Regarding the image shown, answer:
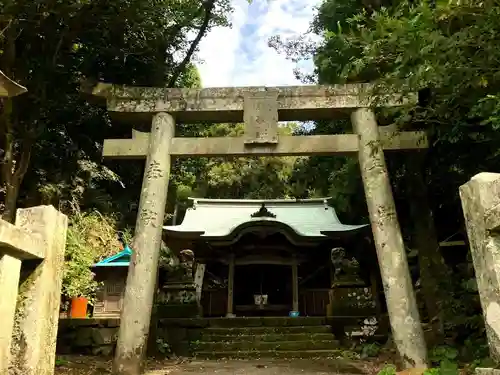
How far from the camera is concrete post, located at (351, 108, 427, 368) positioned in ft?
17.6

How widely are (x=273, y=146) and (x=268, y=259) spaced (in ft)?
21.2

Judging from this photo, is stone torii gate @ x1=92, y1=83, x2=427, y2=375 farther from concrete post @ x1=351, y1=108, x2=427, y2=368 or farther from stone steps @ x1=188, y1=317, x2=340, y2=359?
stone steps @ x1=188, y1=317, x2=340, y2=359

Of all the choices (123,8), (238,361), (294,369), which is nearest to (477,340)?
(294,369)

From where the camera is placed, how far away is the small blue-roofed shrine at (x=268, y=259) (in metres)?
11.7

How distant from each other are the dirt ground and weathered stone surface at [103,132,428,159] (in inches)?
120

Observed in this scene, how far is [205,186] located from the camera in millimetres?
24016

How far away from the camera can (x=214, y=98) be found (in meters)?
6.78

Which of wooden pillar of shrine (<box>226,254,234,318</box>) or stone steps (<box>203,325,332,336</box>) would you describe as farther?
wooden pillar of shrine (<box>226,254,234,318</box>)

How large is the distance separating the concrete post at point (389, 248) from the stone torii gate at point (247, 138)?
0.05ft

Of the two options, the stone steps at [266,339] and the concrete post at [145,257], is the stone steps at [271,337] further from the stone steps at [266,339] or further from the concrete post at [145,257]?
the concrete post at [145,257]

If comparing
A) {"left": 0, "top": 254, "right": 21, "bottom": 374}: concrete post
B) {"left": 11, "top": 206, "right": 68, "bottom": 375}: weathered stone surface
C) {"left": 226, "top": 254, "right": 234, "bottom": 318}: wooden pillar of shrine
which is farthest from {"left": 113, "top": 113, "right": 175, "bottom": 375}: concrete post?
{"left": 226, "top": 254, "right": 234, "bottom": 318}: wooden pillar of shrine

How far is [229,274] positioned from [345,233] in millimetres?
3256

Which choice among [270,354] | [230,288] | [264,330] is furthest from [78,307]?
[270,354]

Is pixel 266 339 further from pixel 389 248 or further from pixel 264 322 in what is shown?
pixel 389 248
